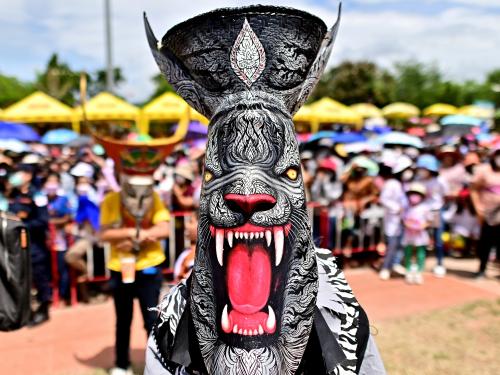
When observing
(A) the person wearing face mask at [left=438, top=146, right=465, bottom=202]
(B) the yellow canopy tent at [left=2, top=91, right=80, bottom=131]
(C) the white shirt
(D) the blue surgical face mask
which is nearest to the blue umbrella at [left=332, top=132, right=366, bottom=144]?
(A) the person wearing face mask at [left=438, top=146, right=465, bottom=202]

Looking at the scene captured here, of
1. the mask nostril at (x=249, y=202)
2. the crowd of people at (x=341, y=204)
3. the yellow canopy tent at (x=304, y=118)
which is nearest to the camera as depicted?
the mask nostril at (x=249, y=202)

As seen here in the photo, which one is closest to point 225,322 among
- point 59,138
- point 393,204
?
point 393,204

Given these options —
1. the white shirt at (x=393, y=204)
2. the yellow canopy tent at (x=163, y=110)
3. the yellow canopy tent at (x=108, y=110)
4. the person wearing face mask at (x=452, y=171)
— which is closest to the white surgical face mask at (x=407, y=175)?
the white shirt at (x=393, y=204)

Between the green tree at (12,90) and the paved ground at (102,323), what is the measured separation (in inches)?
1150

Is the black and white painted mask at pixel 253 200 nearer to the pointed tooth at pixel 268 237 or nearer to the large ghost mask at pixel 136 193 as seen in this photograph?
the pointed tooth at pixel 268 237

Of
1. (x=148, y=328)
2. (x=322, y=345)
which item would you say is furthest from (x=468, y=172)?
(x=322, y=345)

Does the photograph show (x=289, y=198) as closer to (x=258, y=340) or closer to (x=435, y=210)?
(x=258, y=340)

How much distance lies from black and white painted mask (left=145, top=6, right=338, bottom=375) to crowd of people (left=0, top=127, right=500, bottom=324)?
12.0ft

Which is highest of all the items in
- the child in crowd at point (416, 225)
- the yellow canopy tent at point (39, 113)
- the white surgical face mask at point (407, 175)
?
the yellow canopy tent at point (39, 113)

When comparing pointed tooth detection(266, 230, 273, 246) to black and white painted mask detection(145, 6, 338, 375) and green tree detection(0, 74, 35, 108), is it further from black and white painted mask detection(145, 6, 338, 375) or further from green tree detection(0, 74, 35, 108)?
green tree detection(0, 74, 35, 108)

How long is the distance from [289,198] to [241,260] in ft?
0.83

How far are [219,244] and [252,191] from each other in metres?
0.21

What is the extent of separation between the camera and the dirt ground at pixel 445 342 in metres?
4.11

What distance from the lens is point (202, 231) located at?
1.61 meters
